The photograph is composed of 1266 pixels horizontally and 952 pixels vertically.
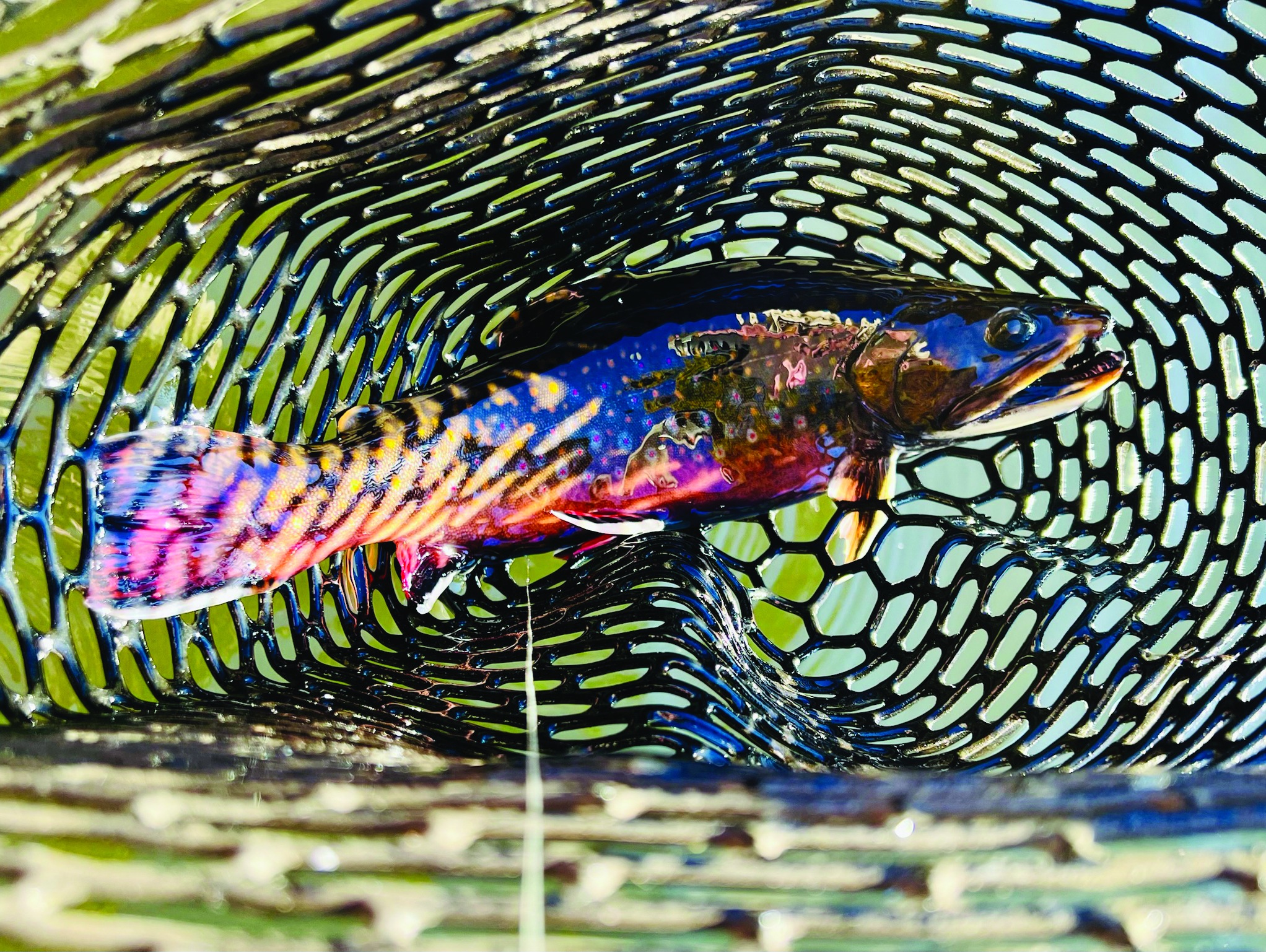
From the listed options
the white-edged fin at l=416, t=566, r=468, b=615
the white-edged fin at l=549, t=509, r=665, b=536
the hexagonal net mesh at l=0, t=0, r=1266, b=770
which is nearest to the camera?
the hexagonal net mesh at l=0, t=0, r=1266, b=770

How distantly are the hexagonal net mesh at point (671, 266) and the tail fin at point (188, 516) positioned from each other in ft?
0.26

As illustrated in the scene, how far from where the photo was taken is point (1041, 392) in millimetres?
1301

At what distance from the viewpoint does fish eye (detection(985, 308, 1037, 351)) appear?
1256 mm

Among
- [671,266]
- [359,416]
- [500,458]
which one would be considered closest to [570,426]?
[500,458]

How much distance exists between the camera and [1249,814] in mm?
493

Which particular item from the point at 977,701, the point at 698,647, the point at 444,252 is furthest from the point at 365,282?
the point at 977,701

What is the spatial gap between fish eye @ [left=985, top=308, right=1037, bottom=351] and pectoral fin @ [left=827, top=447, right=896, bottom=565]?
0.82ft

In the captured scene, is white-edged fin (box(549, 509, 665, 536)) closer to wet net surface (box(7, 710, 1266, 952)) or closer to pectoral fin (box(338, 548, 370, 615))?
pectoral fin (box(338, 548, 370, 615))

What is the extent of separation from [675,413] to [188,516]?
0.74 meters

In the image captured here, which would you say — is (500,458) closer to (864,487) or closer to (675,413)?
(675,413)

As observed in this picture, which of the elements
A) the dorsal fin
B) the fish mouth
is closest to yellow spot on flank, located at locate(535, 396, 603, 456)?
the dorsal fin

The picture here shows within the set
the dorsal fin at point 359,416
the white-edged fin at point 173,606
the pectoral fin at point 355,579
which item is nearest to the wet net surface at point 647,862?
the white-edged fin at point 173,606

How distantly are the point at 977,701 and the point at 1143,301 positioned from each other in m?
0.82

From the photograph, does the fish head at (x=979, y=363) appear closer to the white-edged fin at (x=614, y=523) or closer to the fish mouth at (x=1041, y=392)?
the fish mouth at (x=1041, y=392)
